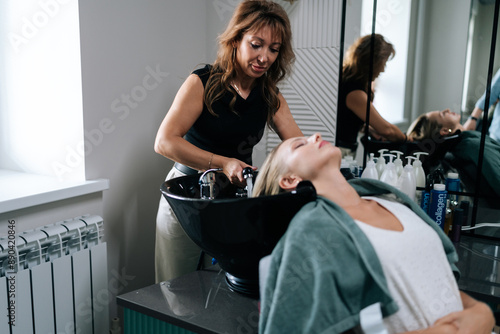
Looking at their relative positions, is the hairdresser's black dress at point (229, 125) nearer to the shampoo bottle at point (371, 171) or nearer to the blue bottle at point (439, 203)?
the shampoo bottle at point (371, 171)

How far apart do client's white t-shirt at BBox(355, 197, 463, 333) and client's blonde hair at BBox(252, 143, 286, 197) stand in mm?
257

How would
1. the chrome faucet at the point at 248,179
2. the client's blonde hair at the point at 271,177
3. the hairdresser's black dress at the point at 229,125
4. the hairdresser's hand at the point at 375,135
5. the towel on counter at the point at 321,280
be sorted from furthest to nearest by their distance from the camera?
the hairdresser's hand at the point at 375,135 → the hairdresser's black dress at the point at 229,125 → the chrome faucet at the point at 248,179 → the client's blonde hair at the point at 271,177 → the towel on counter at the point at 321,280

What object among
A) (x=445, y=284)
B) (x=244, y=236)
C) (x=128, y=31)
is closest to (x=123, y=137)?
(x=128, y=31)

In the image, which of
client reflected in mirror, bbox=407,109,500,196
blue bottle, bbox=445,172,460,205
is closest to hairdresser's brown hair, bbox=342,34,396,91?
client reflected in mirror, bbox=407,109,500,196

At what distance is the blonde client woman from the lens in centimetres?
98

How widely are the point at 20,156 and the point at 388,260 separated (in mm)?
1705

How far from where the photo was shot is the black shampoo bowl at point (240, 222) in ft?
3.71

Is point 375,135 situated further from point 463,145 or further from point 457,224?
point 457,224

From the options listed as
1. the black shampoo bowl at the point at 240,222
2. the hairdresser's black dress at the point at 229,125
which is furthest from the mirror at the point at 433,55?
the black shampoo bowl at the point at 240,222

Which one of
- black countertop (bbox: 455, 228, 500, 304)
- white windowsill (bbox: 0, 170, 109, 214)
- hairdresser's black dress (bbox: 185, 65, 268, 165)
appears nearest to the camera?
black countertop (bbox: 455, 228, 500, 304)

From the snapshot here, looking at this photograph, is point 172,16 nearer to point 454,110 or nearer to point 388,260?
point 454,110

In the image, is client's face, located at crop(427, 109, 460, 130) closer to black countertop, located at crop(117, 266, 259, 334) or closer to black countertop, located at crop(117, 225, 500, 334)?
black countertop, located at crop(117, 225, 500, 334)

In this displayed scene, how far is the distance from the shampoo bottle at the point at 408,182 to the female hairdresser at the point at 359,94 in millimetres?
195

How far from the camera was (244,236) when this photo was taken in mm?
1165
